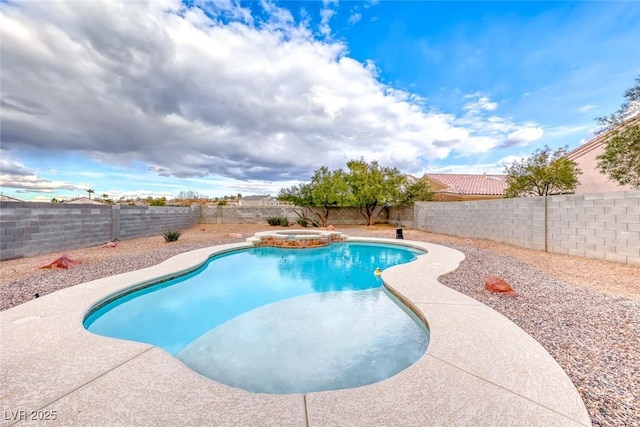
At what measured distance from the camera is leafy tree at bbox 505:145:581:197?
1376 centimetres

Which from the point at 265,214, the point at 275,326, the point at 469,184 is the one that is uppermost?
the point at 469,184

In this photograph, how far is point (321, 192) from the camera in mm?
17938

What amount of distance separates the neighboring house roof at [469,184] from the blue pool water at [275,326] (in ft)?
61.9

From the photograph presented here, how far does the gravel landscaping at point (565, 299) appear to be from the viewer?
2.17 m

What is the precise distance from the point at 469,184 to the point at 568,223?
1790 cm

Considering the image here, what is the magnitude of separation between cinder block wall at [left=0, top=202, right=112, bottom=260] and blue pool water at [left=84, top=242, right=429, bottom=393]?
4.96 meters

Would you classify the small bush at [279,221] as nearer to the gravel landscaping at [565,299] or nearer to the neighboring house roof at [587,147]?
the gravel landscaping at [565,299]

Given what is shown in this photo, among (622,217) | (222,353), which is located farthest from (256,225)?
(622,217)

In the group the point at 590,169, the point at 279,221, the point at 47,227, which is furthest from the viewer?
A: the point at 279,221

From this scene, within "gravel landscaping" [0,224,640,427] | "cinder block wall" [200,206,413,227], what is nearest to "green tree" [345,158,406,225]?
"cinder block wall" [200,206,413,227]

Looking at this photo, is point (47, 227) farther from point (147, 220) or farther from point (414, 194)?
point (414, 194)

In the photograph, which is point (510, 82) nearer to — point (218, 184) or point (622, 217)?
point (622, 217)

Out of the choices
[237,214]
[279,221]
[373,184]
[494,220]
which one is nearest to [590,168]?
[494,220]

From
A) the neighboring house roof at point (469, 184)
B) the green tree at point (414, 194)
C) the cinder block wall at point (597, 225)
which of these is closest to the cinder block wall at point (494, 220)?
the cinder block wall at point (597, 225)
